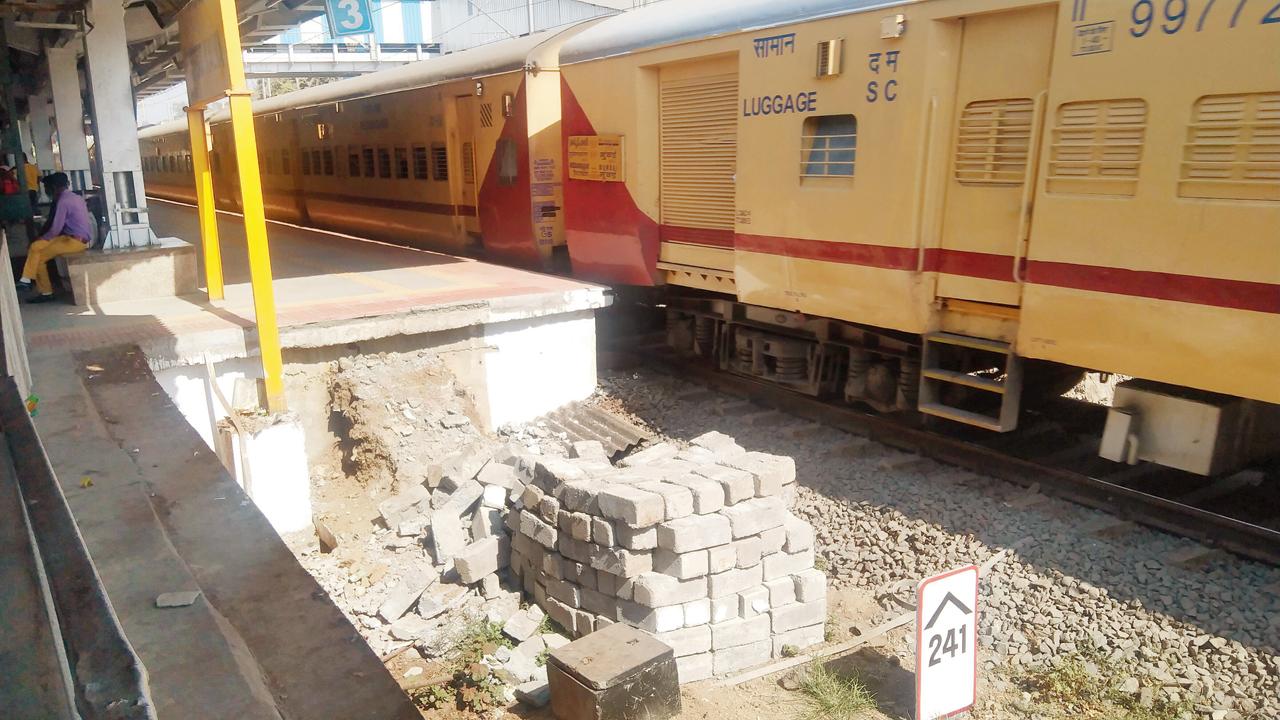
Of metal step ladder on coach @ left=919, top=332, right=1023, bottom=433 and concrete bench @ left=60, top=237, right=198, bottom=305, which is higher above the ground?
concrete bench @ left=60, top=237, right=198, bottom=305

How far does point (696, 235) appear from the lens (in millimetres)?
8758

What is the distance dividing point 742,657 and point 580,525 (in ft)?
3.98

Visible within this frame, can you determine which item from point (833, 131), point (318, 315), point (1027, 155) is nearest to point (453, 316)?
point (318, 315)

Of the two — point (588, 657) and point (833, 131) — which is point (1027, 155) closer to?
point (833, 131)

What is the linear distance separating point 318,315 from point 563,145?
3724mm

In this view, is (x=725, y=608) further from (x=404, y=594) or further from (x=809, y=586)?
(x=404, y=594)

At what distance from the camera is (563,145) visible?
10250 mm

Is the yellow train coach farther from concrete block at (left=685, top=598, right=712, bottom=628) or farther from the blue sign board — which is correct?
the blue sign board

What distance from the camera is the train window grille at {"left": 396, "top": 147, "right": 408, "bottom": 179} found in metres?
13.7

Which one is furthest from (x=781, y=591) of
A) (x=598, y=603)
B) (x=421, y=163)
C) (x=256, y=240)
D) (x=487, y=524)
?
(x=421, y=163)

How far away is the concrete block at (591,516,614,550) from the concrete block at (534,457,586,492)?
0.41 m

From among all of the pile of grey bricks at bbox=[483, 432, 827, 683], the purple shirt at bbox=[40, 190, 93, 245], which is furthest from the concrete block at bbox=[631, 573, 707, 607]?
the purple shirt at bbox=[40, 190, 93, 245]

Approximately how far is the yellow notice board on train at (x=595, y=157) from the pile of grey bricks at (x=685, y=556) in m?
4.49

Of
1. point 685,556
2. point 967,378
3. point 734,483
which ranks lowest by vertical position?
point 685,556
